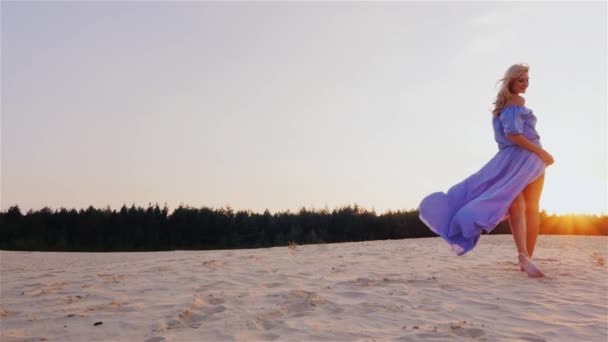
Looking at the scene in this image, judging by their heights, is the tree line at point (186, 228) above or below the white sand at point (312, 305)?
above

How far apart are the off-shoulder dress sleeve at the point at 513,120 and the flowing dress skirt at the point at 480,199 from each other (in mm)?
241

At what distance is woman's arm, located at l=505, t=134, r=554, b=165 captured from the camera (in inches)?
185

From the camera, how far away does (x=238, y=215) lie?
2497 centimetres

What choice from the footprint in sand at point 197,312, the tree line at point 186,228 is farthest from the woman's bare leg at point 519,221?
the tree line at point 186,228

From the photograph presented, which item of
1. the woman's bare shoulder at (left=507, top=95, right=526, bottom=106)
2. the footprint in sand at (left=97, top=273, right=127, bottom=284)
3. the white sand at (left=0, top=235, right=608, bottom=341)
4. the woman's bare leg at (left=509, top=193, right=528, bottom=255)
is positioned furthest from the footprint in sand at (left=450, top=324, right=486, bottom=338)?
the footprint in sand at (left=97, top=273, right=127, bottom=284)

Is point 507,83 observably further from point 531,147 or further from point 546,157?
point 546,157

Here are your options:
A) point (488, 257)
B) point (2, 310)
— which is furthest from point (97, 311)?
point (488, 257)

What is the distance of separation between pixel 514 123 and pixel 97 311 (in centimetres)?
411

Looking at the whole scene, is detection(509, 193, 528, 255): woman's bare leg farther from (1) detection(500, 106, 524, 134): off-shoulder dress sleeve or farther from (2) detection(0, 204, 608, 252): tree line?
(2) detection(0, 204, 608, 252): tree line

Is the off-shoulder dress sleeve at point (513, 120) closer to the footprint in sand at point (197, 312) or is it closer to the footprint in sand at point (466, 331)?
the footprint in sand at point (466, 331)

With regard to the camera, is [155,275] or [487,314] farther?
[155,275]

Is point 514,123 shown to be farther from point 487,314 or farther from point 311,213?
point 311,213

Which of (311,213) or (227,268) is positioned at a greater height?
(311,213)

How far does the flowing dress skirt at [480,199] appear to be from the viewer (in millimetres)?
4621
